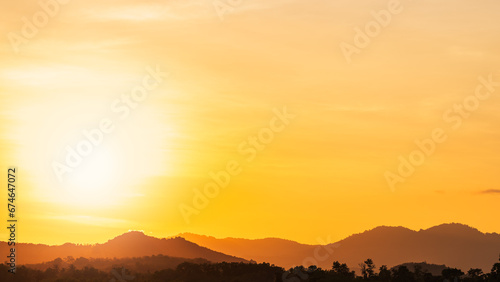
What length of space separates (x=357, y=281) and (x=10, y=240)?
101 m

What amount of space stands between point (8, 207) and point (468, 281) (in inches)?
4823

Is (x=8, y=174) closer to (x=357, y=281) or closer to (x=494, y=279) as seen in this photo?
(x=357, y=281)

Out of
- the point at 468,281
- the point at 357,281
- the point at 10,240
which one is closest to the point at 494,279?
the point at 468,281

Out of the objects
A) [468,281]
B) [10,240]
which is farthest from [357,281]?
[10,240]

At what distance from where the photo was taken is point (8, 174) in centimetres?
11931

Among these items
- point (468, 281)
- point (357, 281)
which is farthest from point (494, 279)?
point (357, 281)

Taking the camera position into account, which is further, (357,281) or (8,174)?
(357,281)

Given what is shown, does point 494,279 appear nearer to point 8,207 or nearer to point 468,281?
point 468,281

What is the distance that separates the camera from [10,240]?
125m

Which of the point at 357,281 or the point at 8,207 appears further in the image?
the point at 357,281

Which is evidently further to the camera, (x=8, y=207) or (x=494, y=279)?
(x=494, y=279)

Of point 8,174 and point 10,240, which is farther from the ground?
point 8,174

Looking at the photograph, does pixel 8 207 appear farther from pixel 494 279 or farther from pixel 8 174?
pixel 494 279

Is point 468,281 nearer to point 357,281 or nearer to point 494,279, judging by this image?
point 494,279
